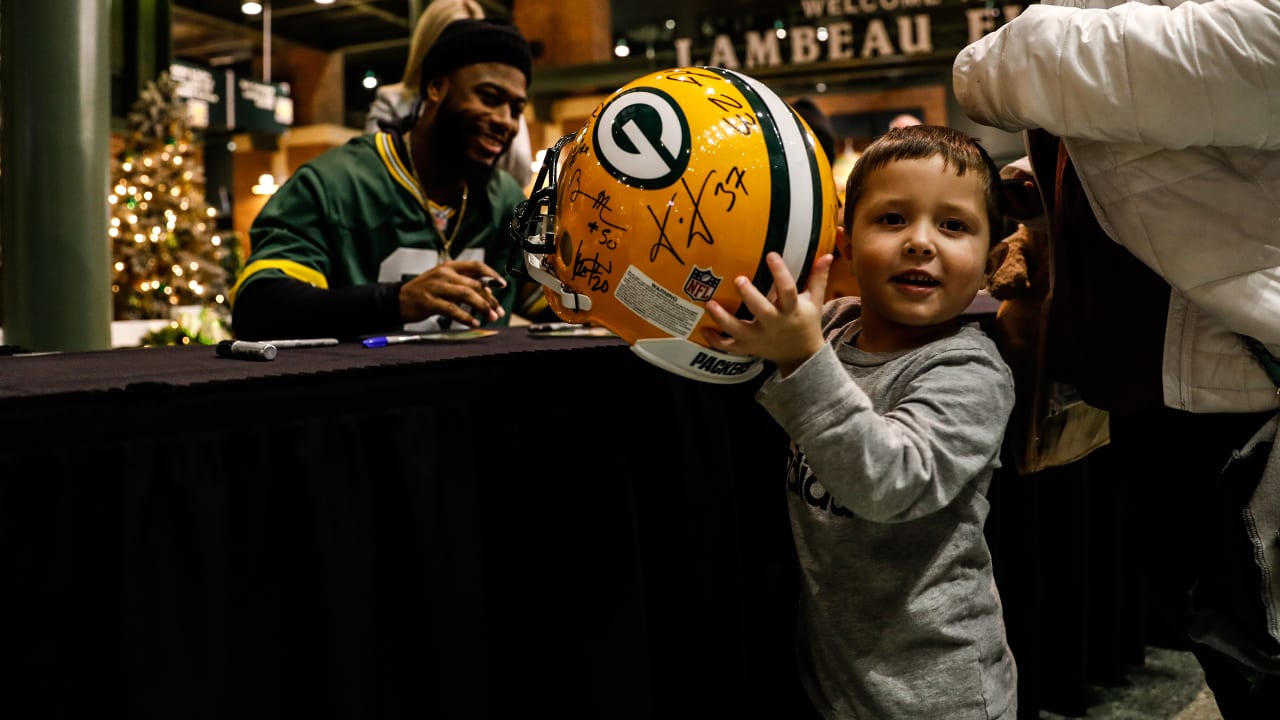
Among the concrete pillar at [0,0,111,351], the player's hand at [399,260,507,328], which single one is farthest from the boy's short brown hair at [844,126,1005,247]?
the concrete pillar at [0,0,111,351]

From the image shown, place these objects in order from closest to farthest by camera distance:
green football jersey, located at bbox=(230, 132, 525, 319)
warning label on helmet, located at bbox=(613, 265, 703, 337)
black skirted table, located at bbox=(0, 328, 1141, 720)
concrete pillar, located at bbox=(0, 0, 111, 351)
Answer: black skirted table, located at bbox=(0, 328, 1141, 720)
warning label on helmet, located at bbox=(613, 265, 703, 337)
green football jersey, located at bbox=(230, 132, 525, 319)
concrete pillar, located at bbox=(0, 0, 111, 351)

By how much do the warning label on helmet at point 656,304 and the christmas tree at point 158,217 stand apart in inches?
180

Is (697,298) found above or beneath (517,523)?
above

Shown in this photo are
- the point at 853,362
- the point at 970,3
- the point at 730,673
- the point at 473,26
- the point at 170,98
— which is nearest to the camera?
the point at 853,362

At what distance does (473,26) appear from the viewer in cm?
186

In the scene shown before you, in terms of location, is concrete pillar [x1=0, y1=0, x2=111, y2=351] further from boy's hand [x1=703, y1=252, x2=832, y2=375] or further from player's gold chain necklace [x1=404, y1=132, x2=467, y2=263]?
boy's hand [x1=703, y1=252, x2=832, y2=375]

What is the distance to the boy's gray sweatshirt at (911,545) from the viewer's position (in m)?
0.81

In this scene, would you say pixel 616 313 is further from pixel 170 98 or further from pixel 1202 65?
pixel 170 98

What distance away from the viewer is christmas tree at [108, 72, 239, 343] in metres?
4.93

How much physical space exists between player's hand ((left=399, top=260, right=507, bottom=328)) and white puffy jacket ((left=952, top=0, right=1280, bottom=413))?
2.35ft

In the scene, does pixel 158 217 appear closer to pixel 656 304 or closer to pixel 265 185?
pixel 656 304

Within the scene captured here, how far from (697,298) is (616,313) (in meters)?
0.08

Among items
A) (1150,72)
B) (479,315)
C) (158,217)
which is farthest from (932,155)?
(158,217)

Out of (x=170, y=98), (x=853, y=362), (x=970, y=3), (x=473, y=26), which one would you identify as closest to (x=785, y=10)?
(x=970, y=3)
